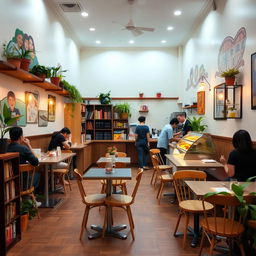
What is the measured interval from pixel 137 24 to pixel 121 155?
4.27 meters

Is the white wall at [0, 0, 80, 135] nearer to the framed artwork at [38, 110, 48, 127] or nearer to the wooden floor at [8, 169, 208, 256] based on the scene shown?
the framed artwork at [38, 110, 48, 127]

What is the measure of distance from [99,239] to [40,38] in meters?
4.65

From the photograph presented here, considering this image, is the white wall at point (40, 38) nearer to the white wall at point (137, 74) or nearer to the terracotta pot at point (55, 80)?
the terracotta pot at point (55, 80)

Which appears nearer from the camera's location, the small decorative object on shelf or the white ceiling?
the small decorative object on shelf

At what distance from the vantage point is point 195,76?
26.1 feet

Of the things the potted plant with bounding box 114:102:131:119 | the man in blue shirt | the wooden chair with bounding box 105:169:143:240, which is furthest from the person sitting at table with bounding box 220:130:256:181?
the potted plant with bounding box 114:102:131:119

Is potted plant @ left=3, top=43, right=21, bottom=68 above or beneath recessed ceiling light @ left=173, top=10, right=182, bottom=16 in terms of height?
beneath

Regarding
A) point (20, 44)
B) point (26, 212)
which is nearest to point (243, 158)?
point (26, 212)

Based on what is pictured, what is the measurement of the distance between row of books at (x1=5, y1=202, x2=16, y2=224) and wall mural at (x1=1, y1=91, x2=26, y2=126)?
1.67m

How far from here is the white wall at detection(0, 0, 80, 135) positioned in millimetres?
4469

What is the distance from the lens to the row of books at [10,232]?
3272mm

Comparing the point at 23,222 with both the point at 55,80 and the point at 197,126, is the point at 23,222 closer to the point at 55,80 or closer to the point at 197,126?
the point at 55,80

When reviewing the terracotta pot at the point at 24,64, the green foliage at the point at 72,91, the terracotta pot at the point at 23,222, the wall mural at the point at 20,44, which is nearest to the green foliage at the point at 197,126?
the green foliage at the point at 72,91

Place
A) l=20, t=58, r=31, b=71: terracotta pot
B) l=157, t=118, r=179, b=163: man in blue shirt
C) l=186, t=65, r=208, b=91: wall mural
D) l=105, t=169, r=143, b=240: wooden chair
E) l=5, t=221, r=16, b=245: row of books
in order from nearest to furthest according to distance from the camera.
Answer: l=5, t=221, r=16, b=245: row of books, l=105, t=169, r=143, b=240: wooden chair, l=20, t=58, r=31, b=71: terracotta pot, l=186, t=65, r=208, b=91: wall mural, l=157, t=118, r=179, b=163: man in blue shirt
